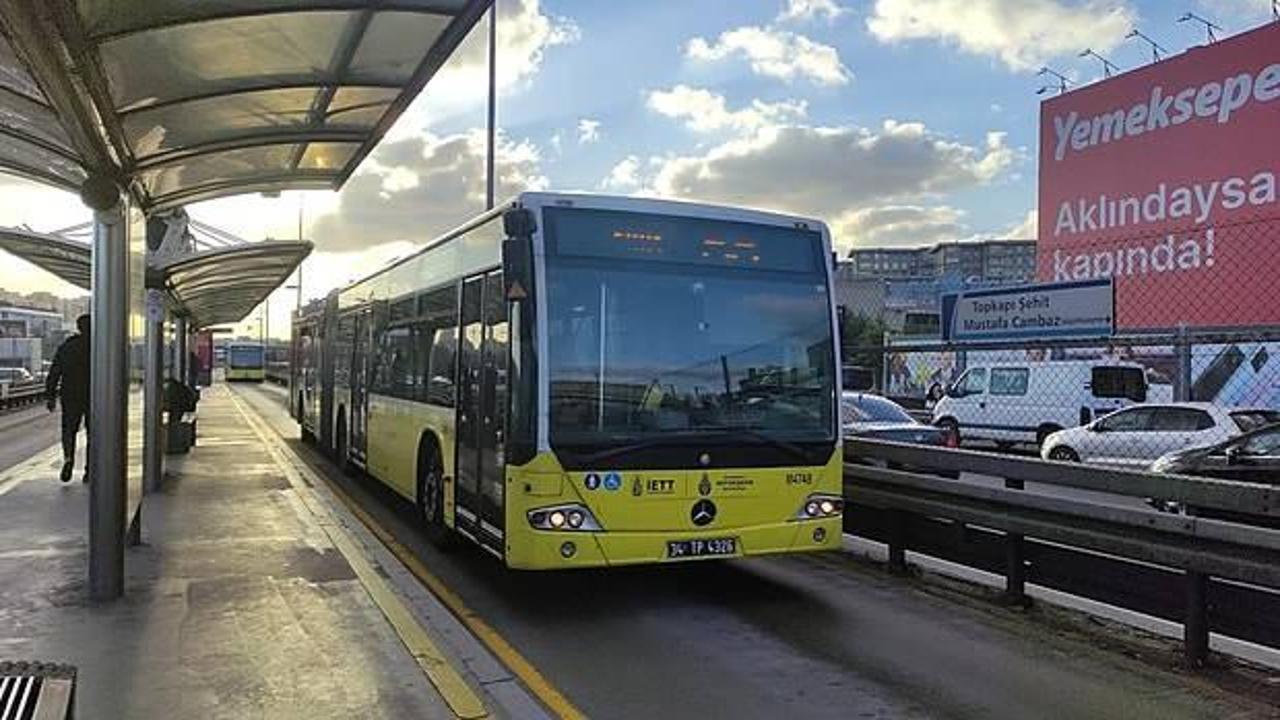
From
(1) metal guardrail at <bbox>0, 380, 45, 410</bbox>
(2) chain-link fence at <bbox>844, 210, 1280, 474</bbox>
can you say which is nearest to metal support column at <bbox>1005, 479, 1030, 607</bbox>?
(2) chain-link fence at <bbox>844, 210, 1280, 474</bbox>

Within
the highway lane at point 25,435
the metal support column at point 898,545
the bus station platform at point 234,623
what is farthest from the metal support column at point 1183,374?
the highway lane at point 25,435

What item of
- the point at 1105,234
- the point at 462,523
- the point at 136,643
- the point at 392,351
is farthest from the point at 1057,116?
the point at 136,643

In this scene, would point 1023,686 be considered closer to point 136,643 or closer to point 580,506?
point 580,506

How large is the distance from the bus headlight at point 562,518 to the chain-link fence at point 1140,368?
304 centimetres

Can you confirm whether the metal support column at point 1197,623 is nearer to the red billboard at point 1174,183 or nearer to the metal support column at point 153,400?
the metal support column at point 153,400

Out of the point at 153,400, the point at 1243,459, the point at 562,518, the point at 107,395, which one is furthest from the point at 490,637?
the point at 1243,459

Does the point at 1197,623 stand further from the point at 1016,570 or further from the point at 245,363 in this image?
the point at 245,363

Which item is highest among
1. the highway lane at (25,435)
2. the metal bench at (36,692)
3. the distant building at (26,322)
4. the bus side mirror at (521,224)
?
the distant building at (26,322)

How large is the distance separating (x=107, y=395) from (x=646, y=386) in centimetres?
356

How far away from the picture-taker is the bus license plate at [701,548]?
25.1ft

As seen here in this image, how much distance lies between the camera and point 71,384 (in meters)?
14.2

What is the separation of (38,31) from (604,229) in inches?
143

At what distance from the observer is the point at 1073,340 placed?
868cm

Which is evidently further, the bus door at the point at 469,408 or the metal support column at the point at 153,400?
the metal support column at the point at 153,400
